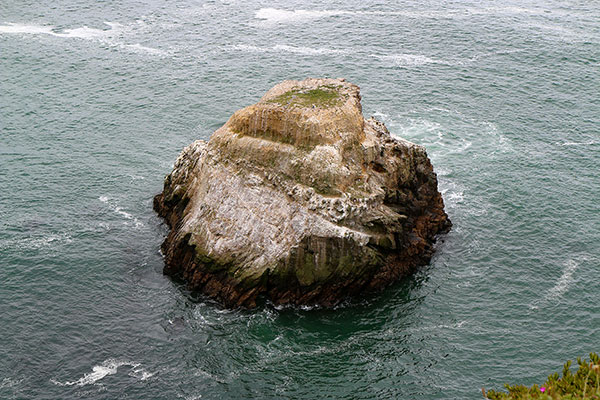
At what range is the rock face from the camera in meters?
72.6

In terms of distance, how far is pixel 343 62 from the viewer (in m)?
127

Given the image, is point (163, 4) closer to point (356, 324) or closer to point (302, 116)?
point (302, 116)

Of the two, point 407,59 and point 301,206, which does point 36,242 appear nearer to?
point 301,206

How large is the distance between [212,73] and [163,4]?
40064mm

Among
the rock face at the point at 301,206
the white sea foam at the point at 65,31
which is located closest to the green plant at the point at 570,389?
the rock face at the point at 301,206

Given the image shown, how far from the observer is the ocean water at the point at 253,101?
65375 mm

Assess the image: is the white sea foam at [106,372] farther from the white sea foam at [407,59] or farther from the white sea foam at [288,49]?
the white sea foam at [288,49]

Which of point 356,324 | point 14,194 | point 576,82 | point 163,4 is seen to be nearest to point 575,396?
point 356,324

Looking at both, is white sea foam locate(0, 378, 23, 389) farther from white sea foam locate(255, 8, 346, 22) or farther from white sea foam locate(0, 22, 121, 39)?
white sea foam locate(255, 8, 346, 22)

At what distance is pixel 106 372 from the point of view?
64188 millimetres

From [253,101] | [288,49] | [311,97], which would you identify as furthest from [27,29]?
[311,97]

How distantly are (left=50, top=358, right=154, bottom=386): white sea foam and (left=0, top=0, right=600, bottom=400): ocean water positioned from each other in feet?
0.86

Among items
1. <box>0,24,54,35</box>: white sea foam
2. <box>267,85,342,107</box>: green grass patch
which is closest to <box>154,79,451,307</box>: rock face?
<box>267,85,342,107</box>: green grass patch

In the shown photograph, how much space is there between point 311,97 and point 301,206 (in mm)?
14594
